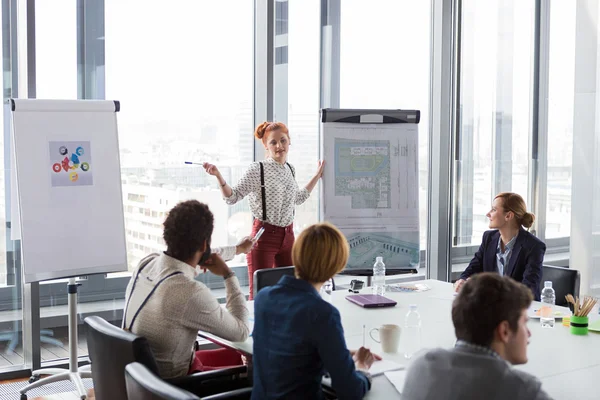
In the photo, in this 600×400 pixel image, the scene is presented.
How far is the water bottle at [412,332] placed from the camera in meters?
2.76

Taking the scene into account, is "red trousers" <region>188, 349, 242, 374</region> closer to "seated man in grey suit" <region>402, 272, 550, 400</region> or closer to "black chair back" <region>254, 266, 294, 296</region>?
"black chair back" <region>254, 266, 294, 296</region>

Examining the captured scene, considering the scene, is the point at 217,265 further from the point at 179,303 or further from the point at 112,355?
the point at 112,355

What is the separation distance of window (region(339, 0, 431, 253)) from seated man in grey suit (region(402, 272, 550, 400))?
4.12 meters

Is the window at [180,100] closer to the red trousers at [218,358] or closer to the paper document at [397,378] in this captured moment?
the red trousers at [218,358]

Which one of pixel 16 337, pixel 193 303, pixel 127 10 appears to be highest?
pixel 127 10

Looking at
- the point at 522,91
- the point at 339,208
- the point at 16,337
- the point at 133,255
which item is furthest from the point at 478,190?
the point at 16,337

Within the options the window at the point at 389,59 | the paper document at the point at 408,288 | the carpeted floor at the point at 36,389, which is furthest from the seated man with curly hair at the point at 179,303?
the window at the point at 389,59

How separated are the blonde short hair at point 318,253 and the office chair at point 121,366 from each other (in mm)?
578

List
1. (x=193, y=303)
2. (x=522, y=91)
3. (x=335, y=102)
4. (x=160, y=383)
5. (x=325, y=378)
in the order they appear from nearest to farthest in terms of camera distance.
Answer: (x=160, y=383) < (x=325, y=378) < (x=193, y=303) < (x=335, y=102) < (x=522, y=91)

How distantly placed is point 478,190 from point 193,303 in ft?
14.9

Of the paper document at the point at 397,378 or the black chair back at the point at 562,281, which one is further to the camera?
the black chair back at the point at 562,281

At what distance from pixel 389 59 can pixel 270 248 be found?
223 centimetres

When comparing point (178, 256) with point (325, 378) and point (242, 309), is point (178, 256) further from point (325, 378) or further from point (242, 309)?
point (325, 378)

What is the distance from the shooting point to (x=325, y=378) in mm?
2387
